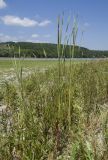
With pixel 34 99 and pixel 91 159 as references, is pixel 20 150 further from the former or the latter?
pixel 34 99

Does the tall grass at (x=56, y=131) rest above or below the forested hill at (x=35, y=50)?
below

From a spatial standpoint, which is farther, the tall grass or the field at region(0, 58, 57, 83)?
the field at region(0, 58, 57, 83)

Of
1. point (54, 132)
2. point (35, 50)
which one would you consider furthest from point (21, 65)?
point (35, 50)

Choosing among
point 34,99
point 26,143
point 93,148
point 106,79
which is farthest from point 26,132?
point 106,79

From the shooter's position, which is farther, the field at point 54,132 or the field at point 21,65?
the field at point 21,65

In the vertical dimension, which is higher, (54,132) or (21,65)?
(21,65)

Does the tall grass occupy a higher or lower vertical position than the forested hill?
lower

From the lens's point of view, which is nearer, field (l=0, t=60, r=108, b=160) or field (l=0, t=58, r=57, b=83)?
field (l=0, t=60, r=108, b=160)

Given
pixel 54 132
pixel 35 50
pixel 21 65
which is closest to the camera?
pixel 21 65

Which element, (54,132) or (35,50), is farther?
(35,50)

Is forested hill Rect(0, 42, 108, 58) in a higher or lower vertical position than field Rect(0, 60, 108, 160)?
higher

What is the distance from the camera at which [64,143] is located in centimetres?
434

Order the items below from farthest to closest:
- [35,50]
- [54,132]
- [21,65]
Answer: [35,50]
[54,132]
[21,65]

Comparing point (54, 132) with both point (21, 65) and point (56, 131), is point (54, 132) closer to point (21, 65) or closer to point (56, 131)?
point (56, 131)
